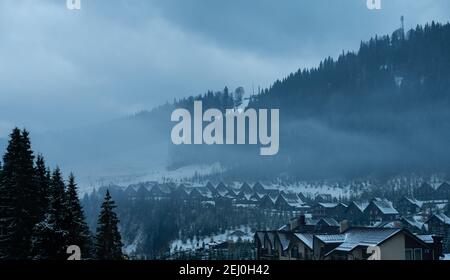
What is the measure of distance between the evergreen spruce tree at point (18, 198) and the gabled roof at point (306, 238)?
304 inches

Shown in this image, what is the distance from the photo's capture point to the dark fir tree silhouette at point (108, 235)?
46.1 ft

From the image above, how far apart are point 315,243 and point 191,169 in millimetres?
3805

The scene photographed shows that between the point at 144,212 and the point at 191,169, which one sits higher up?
the point at 191,169

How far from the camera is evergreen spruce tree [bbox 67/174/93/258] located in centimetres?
1328

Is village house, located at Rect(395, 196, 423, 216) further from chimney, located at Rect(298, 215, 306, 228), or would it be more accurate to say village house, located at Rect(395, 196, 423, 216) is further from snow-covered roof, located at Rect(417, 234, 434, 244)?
chimney, located at Rect(298, 215, 306, 228)

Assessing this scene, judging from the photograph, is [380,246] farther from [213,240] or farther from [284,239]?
[213,240]

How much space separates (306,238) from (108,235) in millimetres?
5271

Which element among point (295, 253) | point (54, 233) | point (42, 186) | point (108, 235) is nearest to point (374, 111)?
point (295, 253)

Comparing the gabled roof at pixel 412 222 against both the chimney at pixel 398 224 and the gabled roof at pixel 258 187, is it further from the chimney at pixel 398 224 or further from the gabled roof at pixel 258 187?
the gabled roof at pixel 258 187

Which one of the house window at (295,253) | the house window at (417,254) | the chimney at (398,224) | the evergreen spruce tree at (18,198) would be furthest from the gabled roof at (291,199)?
the evergreen spruce tree at (18,198)

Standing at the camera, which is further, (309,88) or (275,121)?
(309,88)
